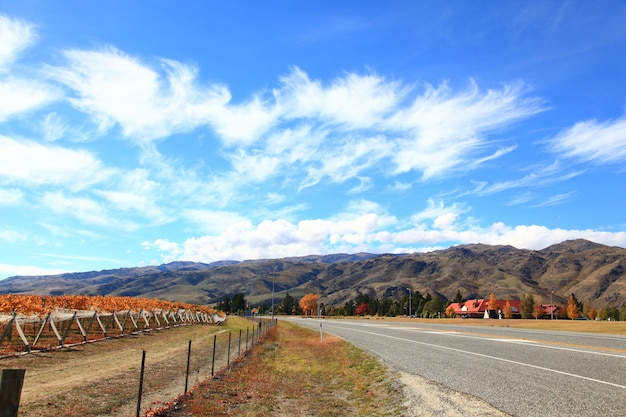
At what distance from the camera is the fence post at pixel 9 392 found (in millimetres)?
4030

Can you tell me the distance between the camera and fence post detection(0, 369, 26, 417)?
403cm

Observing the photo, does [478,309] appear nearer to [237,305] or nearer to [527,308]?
[527,308]

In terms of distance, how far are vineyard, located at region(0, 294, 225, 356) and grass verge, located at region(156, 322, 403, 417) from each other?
10.9 meters

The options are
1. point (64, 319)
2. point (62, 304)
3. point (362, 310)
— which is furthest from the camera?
point (362, 310)

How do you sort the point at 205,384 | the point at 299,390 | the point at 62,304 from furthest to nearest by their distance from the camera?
the point at 62,304, the point at 299,390, the point at 205,384

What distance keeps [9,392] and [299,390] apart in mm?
13005

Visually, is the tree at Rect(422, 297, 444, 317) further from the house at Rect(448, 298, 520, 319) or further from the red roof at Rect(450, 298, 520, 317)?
the red roof at Rect(450, 298, 520, 317)

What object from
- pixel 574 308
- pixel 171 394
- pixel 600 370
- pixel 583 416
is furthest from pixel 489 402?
pixel 574 308

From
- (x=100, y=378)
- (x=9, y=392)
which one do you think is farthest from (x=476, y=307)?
(x=9, y=392)

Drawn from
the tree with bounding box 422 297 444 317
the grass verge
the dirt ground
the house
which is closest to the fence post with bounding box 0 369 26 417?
the dirt ground

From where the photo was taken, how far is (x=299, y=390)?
15984 millimetres

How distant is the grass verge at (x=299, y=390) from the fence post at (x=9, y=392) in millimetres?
7623

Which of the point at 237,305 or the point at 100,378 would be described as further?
the point at 237,305

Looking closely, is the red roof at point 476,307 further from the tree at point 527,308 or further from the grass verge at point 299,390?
the grass verge at point 299,390
